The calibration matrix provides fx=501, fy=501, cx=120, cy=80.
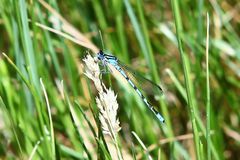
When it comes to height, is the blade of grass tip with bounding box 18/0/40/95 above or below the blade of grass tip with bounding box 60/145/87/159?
above

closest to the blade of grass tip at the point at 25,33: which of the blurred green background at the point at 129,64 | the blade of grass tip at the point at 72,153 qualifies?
the blurred green background at the point at 129,64

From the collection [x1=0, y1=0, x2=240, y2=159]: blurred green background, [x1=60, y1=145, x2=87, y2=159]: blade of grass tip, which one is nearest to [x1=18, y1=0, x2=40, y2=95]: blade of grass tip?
[x1=0, y1=0, x2=240, y2=159]: blurred green background

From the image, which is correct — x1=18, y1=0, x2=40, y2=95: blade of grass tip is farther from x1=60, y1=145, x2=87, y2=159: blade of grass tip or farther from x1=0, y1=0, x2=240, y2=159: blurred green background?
x1=60, y1=145, x2=87, y2=159: blade of grass tip

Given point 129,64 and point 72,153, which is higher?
point 129,64

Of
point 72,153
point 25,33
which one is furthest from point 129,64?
point 25,33

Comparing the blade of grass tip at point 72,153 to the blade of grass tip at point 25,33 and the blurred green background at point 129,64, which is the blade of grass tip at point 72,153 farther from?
the blade of grass tip at point 25,33

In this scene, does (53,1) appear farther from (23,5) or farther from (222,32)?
(222,32)

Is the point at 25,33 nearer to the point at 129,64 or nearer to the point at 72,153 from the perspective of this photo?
the point at 72,153

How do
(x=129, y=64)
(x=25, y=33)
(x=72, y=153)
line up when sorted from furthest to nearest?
1. (x=129, y=64)
2. (x=72, y=153)
3. (x=25, y=33)

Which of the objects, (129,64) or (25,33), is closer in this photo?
(25,33)
